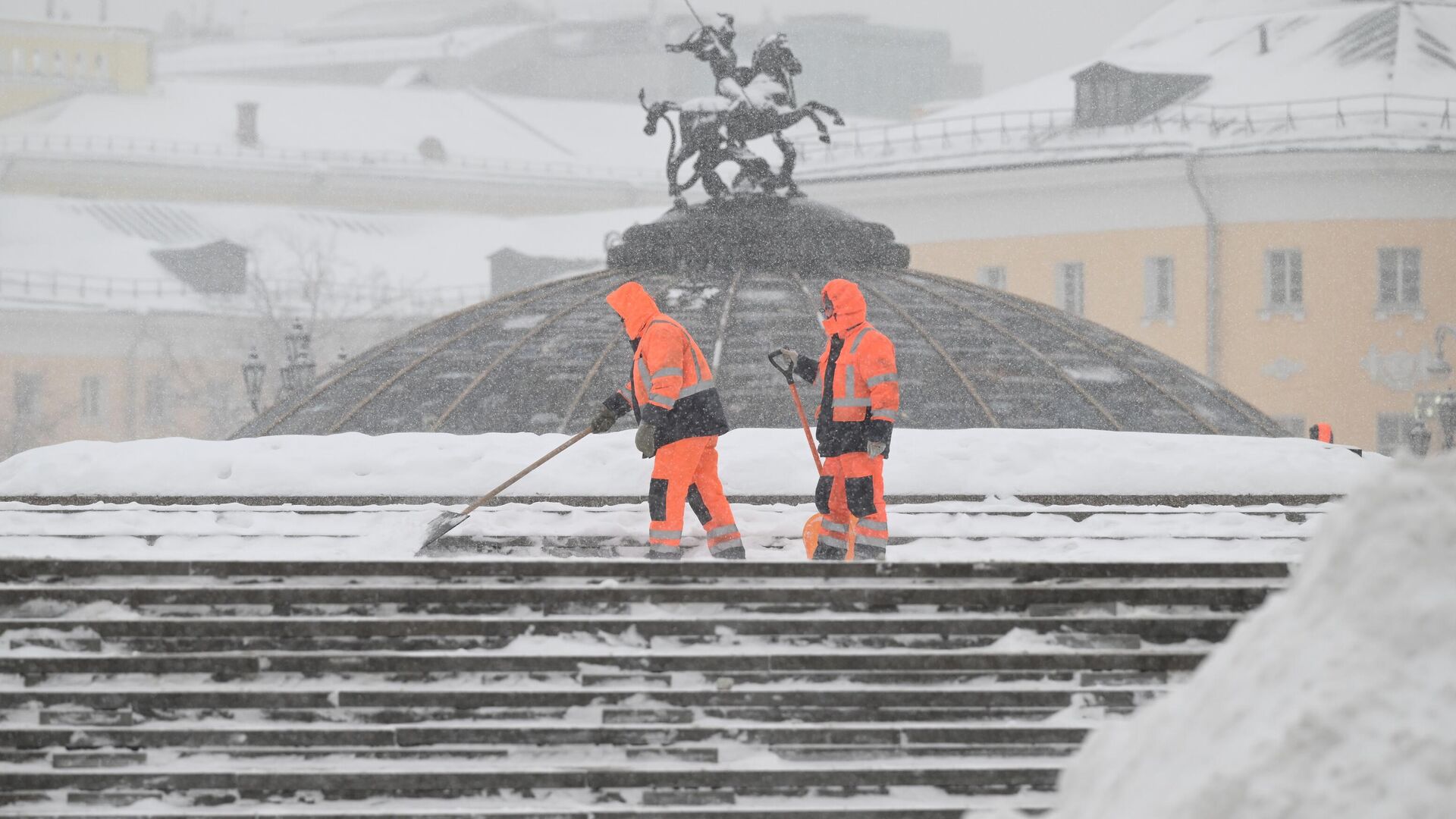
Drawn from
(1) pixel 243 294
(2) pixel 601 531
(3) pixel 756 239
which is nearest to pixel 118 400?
(1) pixel 243 294

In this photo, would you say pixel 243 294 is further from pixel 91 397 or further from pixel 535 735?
pixel 535 735

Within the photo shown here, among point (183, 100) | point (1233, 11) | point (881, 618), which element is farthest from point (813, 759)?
point (183, 100)

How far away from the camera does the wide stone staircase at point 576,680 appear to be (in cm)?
569

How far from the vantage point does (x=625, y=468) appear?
10.1 metres

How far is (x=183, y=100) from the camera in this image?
4744 centimetres

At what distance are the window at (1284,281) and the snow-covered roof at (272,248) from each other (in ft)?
44.7

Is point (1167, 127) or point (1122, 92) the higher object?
point (1122, 92)

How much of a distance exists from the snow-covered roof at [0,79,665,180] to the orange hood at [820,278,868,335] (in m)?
37.1

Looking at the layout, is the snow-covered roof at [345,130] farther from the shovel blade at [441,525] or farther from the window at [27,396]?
the shovel blade at [441,525]

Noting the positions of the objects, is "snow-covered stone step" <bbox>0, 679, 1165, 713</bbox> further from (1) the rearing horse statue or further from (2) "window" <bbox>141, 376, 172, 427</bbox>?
(2) "window" <bbox>141, 376, 172, 427</bbox>

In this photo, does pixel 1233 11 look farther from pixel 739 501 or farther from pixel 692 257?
pixel 739 501

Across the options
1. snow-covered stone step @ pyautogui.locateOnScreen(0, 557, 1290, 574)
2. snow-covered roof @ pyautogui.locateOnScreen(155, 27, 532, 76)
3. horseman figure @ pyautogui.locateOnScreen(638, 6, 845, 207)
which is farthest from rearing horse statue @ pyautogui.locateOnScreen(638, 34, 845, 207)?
snow-covered roof @ pyautogui.locateOnScreen(155, 27, 532, 76)

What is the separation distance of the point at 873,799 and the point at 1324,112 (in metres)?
24.5

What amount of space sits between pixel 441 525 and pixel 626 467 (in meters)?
1.82
